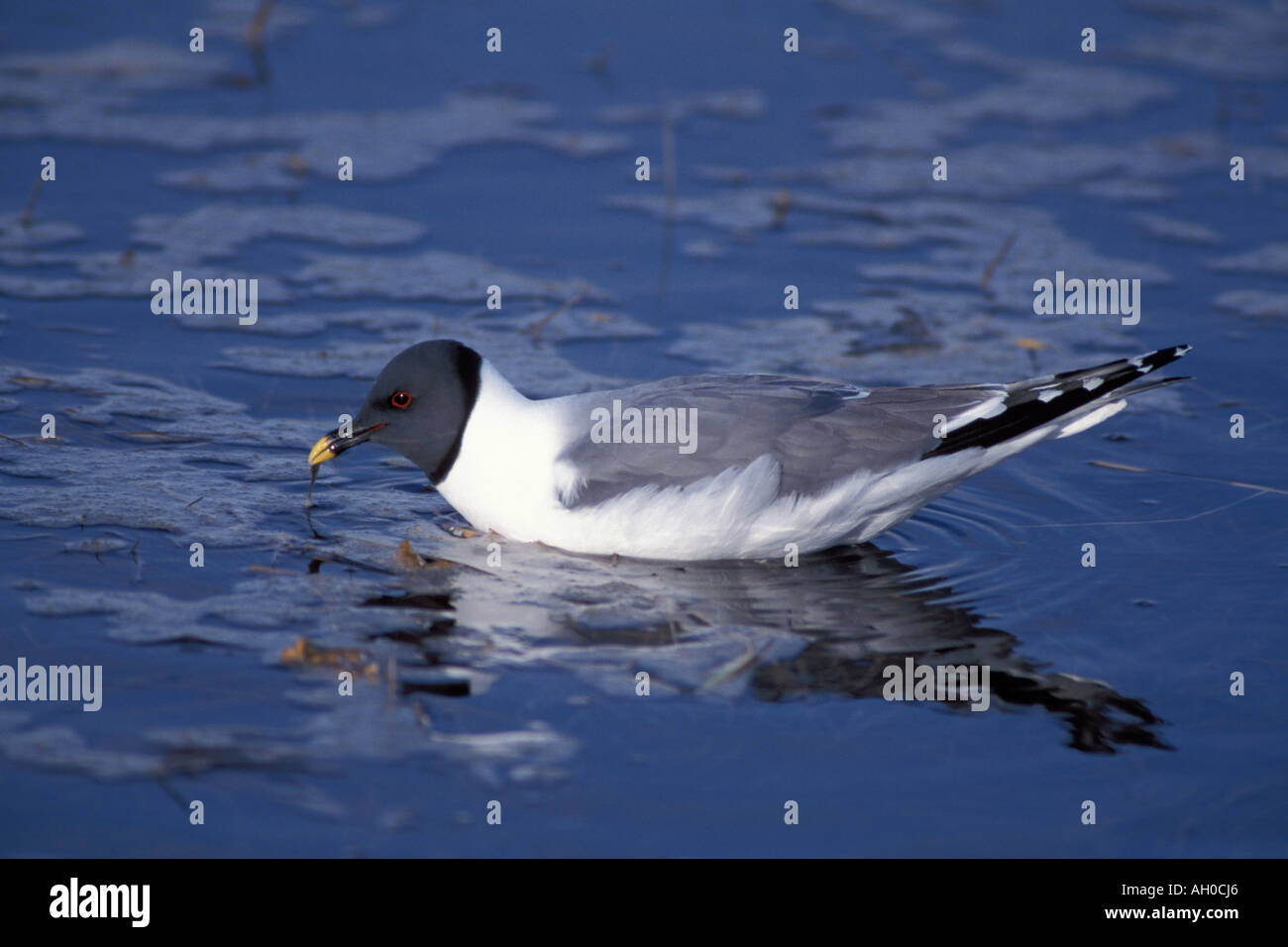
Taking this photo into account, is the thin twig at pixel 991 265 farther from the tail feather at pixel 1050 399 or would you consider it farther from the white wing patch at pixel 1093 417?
the tail feather at pixel 1050 399

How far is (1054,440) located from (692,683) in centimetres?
321

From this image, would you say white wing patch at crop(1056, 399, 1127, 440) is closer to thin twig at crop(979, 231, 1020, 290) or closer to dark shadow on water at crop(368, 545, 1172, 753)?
dark shadow on water at crop(368, 545, 1172, 753)

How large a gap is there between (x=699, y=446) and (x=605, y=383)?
1.91m

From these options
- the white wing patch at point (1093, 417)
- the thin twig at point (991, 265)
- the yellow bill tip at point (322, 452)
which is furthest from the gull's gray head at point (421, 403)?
the thin twig at point (991, 265)

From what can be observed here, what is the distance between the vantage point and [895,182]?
10883 mm

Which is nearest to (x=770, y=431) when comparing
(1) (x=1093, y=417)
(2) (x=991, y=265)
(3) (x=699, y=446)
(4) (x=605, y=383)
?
(3) (x=699, y=446)

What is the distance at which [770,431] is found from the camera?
624cm

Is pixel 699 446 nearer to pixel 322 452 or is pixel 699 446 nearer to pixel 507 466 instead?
pixel 507 466

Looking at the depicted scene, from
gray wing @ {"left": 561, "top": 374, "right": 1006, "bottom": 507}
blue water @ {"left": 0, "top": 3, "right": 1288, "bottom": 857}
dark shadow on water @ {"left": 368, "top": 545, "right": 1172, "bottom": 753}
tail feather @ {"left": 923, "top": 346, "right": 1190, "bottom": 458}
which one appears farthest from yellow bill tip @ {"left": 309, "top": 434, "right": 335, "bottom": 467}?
tail feather @ {"left": 923, "top": 346, "right": 1190, "bottom": 458}

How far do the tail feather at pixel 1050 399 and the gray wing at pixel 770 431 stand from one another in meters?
0.08

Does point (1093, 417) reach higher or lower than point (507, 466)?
higher

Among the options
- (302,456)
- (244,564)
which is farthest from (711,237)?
(244,564)

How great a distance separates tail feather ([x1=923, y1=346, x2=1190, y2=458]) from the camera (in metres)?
6.23
